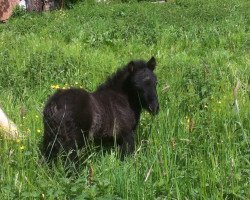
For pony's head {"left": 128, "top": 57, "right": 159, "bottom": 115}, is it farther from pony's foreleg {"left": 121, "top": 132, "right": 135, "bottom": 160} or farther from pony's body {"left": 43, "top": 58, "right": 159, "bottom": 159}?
pony's foreleg {"left": 121, "top": 132, "right": 135, "bottom": 160}

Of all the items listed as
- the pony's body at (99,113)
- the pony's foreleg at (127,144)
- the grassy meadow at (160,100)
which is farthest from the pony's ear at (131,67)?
the pony's foreleg at (127,144)

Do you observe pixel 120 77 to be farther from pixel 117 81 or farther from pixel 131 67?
pixel 131 67

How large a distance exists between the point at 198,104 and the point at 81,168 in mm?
2390

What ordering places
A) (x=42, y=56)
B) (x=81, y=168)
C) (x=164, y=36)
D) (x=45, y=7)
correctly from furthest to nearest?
(x=45, y=7) < (x=164, y=36) < (x=42, y=56) < (x=81, y=168)

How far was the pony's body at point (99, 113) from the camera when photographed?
5047 millimetres

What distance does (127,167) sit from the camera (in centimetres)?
451

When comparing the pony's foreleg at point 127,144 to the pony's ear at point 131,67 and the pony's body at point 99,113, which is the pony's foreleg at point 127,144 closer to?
the pony's body at point 99,113

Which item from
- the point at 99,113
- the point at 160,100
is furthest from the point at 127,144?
the point at 160,100

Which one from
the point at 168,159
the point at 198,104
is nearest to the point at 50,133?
the point at 168,159

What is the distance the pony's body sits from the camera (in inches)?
199

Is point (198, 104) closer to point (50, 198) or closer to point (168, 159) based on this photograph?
point (168, 159)

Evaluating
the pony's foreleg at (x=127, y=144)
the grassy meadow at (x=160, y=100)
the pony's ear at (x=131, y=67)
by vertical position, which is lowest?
the pony's foreleg at (x=127, y=144)

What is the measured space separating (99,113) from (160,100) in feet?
5.55

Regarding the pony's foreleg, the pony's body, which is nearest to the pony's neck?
the pony's body
